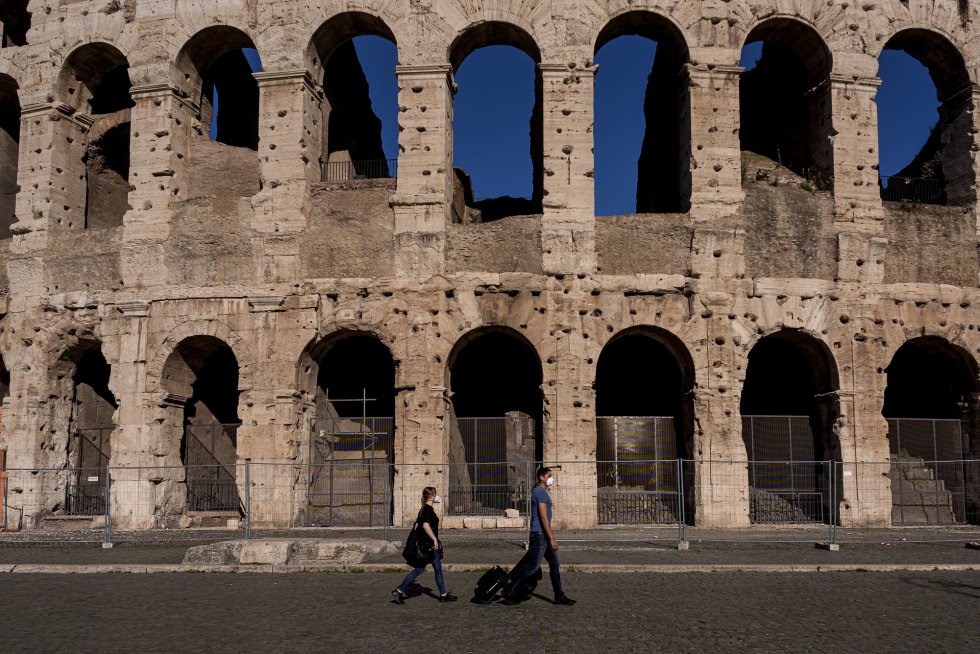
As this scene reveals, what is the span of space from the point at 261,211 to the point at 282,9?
4.19 metres

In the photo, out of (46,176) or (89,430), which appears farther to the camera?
(89,430)

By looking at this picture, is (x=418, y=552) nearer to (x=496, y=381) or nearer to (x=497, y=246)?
(x=497, y=246)

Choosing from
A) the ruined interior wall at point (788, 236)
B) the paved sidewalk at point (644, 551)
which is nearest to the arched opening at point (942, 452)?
the paved sidewalk at point (644, 551)

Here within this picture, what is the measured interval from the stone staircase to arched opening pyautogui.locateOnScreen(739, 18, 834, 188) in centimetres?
609

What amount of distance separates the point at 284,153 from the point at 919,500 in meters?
14.4

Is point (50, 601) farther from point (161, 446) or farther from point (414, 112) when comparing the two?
point (414, 112)

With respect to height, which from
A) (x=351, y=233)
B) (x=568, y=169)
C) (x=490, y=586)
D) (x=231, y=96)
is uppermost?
(x=231, y=96)

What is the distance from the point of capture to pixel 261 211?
17.6 metres

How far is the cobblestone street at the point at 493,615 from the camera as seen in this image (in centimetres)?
724

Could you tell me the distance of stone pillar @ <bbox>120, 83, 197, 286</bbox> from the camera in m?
17.7

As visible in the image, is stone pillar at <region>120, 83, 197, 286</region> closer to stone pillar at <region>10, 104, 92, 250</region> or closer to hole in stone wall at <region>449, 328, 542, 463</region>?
stone pillar at <region>10, 104, 92, 250</region>

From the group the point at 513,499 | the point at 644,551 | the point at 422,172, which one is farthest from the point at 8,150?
the point at 644,551

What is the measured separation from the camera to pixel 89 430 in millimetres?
18875

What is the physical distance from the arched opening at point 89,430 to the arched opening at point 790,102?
15.0 m
